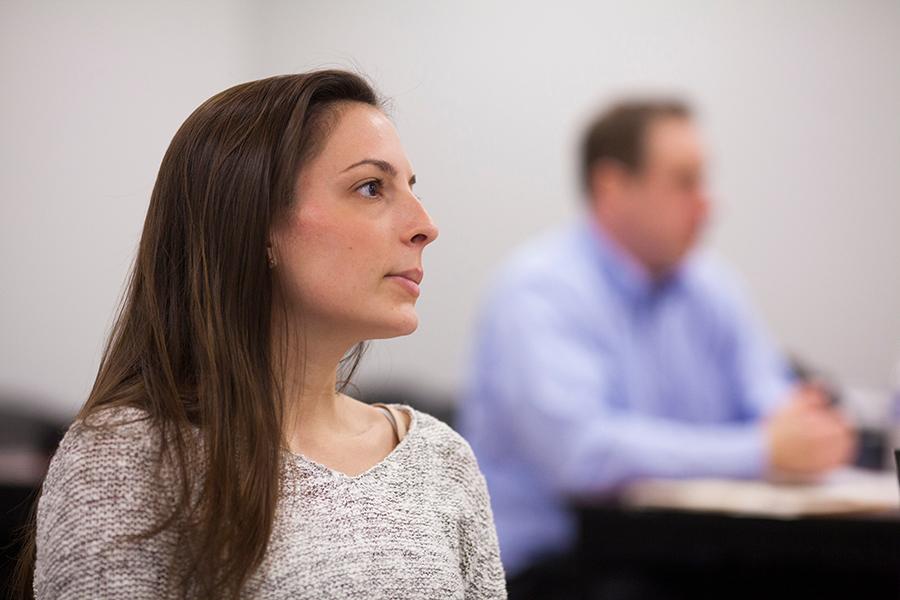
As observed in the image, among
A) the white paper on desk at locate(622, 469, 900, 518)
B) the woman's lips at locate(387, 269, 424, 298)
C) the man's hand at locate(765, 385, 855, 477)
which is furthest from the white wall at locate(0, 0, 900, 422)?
the woman's lips at locate(387, 269, 424, 298)

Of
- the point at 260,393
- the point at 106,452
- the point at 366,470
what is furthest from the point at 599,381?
the point at 106,452

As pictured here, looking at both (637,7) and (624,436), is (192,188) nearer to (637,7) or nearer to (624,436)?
(624,436)

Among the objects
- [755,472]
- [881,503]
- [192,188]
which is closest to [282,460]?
[192,188]

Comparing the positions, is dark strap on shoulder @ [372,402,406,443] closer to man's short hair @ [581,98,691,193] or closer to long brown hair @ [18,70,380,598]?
long brown hair @ [18,70,380,598]

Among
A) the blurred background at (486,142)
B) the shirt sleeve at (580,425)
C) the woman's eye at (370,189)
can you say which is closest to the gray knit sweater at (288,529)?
the woman's eye at (370,189)

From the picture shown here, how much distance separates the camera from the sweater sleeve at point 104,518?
1.15 meters

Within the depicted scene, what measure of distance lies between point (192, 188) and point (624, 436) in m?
2.12

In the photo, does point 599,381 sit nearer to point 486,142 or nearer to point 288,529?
point 486,142

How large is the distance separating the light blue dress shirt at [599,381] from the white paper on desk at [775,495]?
0.06m

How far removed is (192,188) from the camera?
128 cm

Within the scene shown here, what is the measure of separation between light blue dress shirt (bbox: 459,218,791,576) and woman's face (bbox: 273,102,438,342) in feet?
6.32

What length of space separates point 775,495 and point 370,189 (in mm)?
1981

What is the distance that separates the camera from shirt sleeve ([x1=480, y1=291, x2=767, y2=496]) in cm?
317

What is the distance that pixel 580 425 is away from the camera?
319 centimetres
